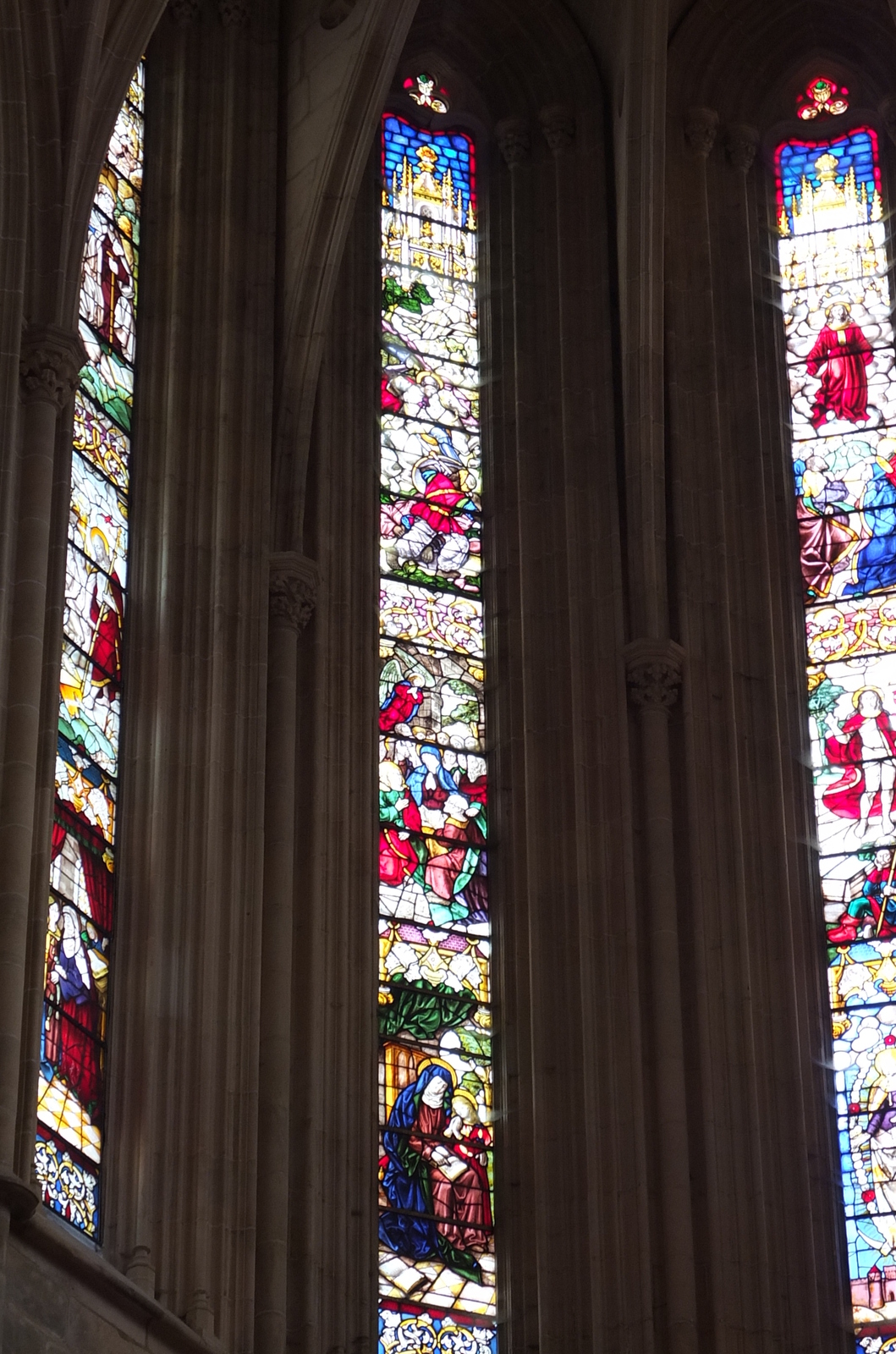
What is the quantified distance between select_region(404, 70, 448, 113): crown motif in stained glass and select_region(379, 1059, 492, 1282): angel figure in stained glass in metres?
6.72

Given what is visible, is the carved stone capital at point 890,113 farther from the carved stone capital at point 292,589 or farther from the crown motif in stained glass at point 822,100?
the carved stone capital at point 292,589

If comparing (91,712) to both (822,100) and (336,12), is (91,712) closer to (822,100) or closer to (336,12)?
(336,12)

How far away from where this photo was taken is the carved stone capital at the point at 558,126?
21.8 metres

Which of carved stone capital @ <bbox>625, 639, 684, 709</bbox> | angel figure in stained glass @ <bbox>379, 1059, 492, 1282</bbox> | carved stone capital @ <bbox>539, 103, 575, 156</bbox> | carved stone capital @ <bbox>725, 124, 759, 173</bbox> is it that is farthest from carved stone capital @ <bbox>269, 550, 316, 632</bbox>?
carved stone capital @ <bbox>725, 124, 759, 173</bbox>

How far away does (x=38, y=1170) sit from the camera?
16000 mm

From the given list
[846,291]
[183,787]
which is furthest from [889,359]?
[183,787]

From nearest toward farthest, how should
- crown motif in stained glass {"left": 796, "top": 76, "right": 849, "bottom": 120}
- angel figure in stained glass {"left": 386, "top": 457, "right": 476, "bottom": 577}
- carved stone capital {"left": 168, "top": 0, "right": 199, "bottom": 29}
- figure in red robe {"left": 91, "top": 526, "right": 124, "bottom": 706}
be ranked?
figure in red robe {"left": 91, "top": 526, "right": 124, "bottom": 706} → angel figure in stained glass {"left": 386, "top": 457, "right": 476, "bottom": 577} → carved stone capital {"left": 168, "top": 0, "right": 199, "bottom": 29} → crown motif in stained glass {"left": 796, "top": 76, "right": 849, "bottom": 120}

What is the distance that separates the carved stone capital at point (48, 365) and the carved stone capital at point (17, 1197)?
417cm

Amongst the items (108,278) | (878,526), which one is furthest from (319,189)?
(878,526)

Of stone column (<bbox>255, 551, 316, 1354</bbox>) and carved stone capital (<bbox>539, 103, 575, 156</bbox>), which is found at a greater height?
carved stone capital (<bbox>539, 103, 575, 156</bbox>)

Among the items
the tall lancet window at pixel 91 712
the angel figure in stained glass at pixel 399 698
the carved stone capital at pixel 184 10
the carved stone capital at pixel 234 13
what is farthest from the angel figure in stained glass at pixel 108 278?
the angel figure in stained glass at pixel 399 698

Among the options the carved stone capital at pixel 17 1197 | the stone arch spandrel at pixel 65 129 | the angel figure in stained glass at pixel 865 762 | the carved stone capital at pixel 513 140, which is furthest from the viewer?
the carved stone capital at pixel 513 140

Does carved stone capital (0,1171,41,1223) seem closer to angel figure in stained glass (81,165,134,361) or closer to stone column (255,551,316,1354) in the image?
stone column (255,551,316,1354)

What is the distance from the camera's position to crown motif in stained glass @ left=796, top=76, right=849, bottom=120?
22.5m
